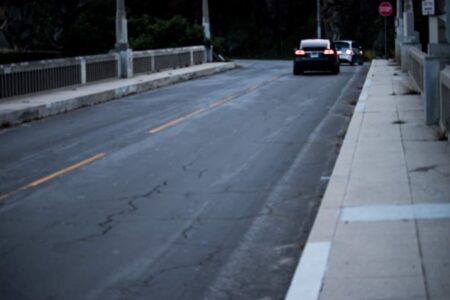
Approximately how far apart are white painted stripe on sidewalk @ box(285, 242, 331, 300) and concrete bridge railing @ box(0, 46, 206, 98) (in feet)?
54.9

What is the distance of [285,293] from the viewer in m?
7.11

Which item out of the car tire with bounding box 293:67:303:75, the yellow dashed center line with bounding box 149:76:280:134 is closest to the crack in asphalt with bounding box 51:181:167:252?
the yellow dashed center line with bounding box 149:76:280:134

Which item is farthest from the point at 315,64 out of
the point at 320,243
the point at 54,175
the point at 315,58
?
the point at 320,243

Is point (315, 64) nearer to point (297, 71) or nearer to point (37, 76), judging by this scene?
point (297, 71)

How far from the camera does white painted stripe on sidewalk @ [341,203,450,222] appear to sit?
9156 mm

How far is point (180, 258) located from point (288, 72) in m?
33.1

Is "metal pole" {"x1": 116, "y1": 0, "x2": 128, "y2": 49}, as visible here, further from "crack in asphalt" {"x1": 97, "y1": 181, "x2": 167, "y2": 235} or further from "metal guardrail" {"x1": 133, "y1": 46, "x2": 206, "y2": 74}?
"crack in asphalt" {"x1": 97, "y1": 181, "x2": 167, "y2": 235}

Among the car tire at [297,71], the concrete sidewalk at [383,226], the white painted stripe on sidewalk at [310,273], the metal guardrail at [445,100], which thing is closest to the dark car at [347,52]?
the car tire at [297,71]

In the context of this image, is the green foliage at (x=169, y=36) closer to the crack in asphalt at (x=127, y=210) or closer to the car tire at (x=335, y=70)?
the car tire at (x=335, y=70)

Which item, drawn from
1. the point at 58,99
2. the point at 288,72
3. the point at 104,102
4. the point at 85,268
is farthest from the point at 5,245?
the point at 288,72

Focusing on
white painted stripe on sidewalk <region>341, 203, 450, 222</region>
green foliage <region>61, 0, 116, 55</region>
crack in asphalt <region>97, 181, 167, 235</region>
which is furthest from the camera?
green foliage <region>61, 0, 116, 55</region>

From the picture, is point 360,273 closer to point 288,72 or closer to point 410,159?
point 410,159

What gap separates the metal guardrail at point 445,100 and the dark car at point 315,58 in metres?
23.0

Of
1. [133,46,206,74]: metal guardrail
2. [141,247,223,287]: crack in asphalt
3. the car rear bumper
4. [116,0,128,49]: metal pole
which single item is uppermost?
[116,0,128,49]: metal pole
